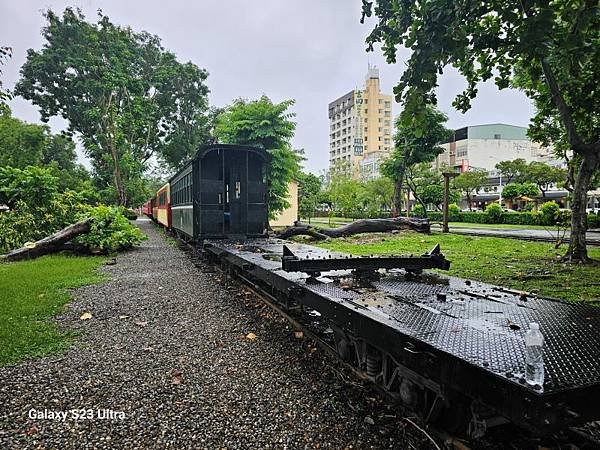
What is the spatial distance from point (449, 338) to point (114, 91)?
2855cm

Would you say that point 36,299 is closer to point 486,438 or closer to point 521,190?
point 486,438

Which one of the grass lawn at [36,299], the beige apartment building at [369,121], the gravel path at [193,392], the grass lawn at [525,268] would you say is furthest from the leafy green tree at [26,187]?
the beige apartment building at [369,121]

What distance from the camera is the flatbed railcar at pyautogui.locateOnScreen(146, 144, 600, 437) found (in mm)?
1516

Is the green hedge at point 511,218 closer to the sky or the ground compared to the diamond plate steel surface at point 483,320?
closer to the ground

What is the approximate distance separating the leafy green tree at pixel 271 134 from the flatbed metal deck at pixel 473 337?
10.2 meters

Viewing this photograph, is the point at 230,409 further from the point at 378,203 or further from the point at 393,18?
the point at 378,203

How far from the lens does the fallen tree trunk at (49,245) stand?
9955mm

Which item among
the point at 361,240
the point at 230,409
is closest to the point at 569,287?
the point at 230,409

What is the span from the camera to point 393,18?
446 centimetres

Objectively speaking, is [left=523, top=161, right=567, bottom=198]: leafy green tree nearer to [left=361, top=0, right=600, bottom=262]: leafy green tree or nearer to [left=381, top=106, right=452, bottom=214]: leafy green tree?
[left=381, top=106, right=452, bottom=214]: leafy green tree

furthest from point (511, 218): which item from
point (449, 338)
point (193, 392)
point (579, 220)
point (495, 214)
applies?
point (449, 338)

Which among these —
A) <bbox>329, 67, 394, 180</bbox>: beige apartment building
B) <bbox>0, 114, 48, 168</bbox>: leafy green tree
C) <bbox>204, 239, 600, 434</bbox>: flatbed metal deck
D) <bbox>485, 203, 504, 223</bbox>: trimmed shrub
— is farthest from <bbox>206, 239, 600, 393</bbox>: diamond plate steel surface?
<bbox>329, 67, 394, 180</bbox>: beige apartment building

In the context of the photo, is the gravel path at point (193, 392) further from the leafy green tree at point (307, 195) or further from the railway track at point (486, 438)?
the leafy green tree at point (307, 195)

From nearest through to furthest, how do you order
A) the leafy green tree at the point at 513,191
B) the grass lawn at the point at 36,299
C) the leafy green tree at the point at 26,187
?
the grass lawn at the point at 36,299 → the leafy green tree at the point at 26,187 → the leafy green tree at the point at 513,191
